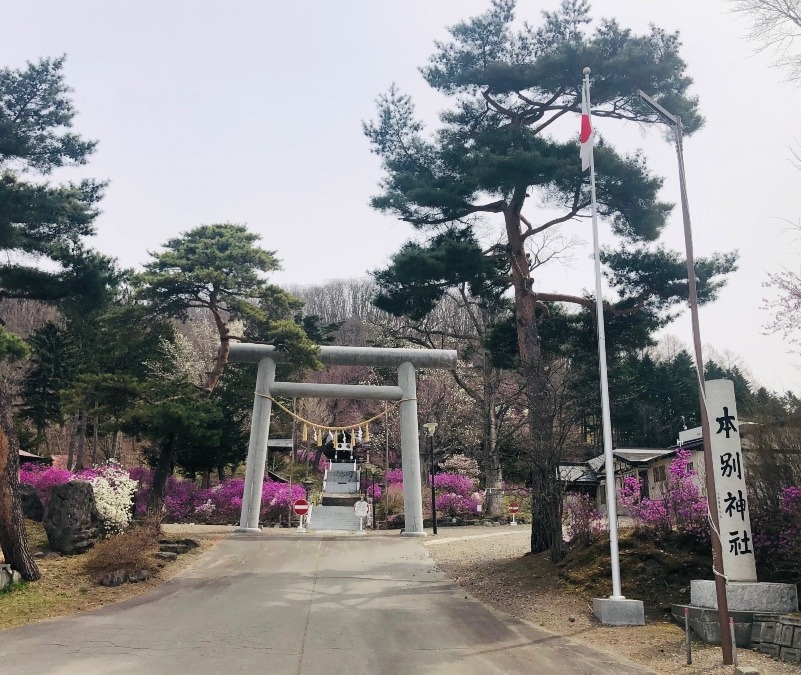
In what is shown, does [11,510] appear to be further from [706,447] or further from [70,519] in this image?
[706,447]

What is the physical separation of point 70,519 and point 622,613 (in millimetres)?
11083

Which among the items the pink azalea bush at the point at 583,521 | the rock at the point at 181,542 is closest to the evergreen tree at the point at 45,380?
the rock at the point at 181,542

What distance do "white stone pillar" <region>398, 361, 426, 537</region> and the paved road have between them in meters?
5.94

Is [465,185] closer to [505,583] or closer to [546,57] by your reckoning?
[546,57]

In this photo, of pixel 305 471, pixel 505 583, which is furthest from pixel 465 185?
pixel 305 471

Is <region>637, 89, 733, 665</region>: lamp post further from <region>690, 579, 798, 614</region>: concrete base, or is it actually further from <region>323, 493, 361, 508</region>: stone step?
<region>323, 493, 361, 508</region>: stone step

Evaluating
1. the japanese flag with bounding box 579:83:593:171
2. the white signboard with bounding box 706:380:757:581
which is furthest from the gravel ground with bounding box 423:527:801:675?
the japanese flag with bounding box 579:83:593:171

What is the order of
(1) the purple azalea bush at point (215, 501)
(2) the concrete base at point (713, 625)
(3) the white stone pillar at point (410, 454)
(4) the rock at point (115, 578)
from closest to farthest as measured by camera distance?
(2) the concrete base at point (713, 625), (4) the rock at point (115, 578), (3) the white stone pillar at point (410, 454), (1) the purple azalea bush at point (215, 501)

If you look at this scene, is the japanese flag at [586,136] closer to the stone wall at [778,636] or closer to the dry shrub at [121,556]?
the stone wall at [778,636]

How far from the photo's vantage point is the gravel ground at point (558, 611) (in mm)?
7910

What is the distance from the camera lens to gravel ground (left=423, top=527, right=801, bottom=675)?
311 inches

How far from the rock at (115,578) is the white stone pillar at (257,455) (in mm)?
7641

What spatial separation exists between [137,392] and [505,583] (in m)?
11.3

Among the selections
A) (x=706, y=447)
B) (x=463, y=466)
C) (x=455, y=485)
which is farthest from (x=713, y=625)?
(x=463, y=466)
